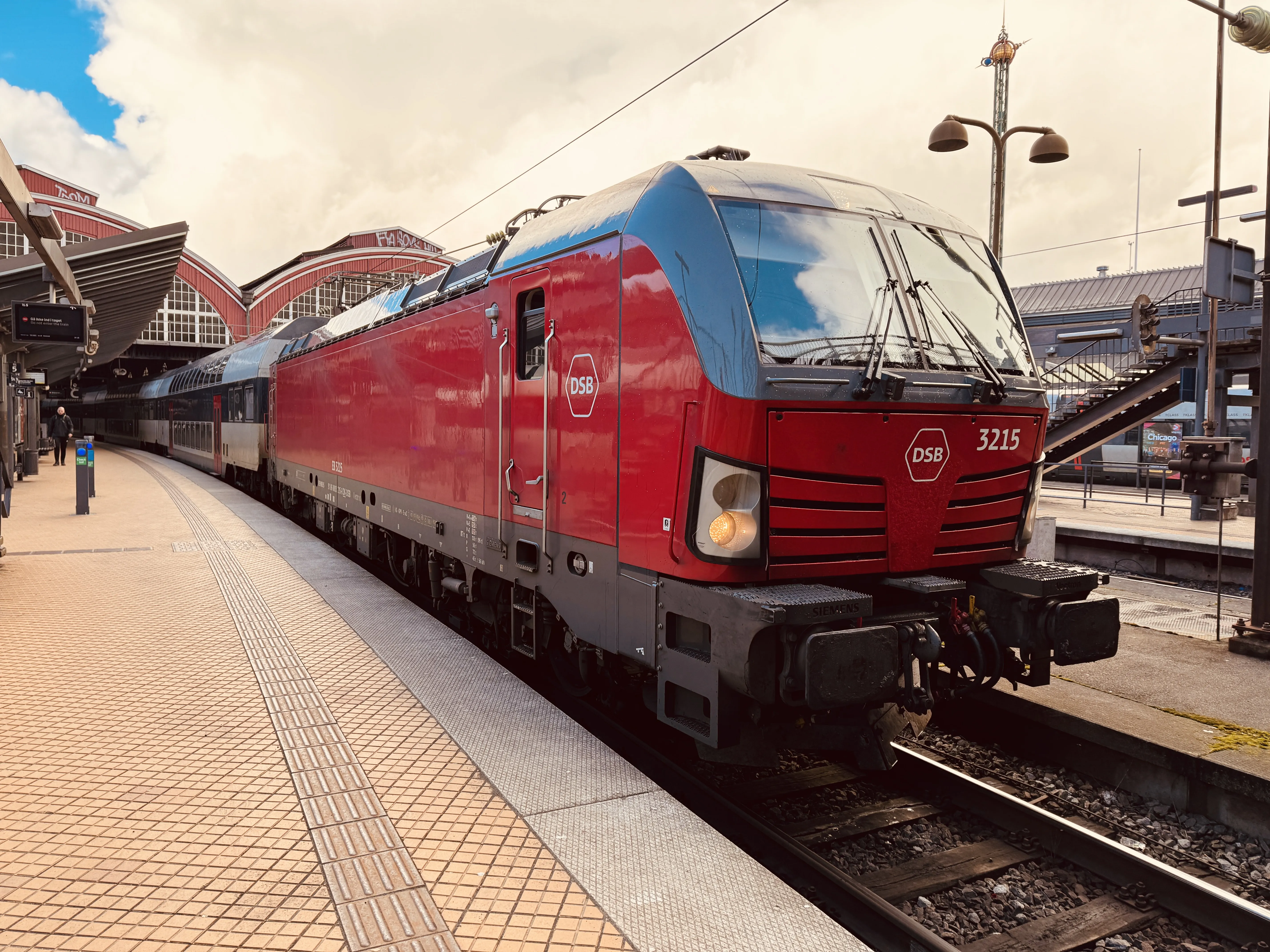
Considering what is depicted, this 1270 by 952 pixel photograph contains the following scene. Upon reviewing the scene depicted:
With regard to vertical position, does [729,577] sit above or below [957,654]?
above

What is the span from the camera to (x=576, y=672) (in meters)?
6.44

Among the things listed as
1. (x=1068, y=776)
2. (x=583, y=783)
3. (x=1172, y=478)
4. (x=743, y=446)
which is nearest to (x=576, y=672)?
(x=583, y=783)

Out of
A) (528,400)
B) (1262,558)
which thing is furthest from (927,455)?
(1262,558)

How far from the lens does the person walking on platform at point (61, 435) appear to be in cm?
2702

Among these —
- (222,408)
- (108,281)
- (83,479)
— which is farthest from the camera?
(222,408)

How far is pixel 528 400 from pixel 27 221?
7253 mm

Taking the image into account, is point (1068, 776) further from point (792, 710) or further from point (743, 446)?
point (743, 446)

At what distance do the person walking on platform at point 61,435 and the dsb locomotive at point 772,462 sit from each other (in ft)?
85.1

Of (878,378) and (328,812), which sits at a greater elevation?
(878,378)

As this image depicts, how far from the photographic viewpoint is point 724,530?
4.26m

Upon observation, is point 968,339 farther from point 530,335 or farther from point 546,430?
point 530,335

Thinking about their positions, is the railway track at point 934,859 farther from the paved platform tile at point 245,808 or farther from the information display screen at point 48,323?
the information display screen at point 48,323

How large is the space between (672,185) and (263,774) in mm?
3805

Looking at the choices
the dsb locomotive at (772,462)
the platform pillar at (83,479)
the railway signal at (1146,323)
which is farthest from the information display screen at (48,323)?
the railway signal at (1146,323)
